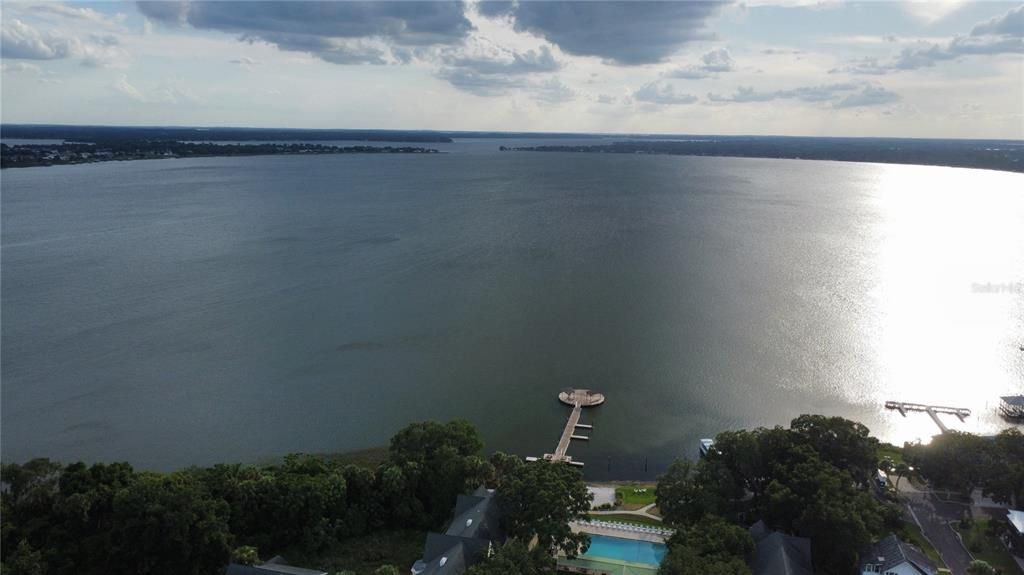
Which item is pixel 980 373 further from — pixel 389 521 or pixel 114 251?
pixel 114 251

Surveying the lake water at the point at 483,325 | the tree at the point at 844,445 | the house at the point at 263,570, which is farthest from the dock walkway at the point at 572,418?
the house at the point at 263,570

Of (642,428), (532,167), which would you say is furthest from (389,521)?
(532,167)

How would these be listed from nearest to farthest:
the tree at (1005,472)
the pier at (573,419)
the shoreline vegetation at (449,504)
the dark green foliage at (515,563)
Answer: the dark green foliage at (515,563), the shoreline vegetation at (449,504), the tree at (1005,472), the pier at (573,419)

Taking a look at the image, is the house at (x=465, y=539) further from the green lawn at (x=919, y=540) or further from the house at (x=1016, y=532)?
the house at (x=1016, y=532)

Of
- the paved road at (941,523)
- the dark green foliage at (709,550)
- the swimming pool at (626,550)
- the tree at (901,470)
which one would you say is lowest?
the paved road at (941,523)

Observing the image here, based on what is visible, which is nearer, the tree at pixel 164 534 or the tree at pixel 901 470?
the tree at pixel 164 534

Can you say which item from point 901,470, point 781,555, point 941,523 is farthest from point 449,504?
point 941,523

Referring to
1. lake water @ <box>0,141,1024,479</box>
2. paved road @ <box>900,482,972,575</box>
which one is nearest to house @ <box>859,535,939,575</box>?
paved road @ <box>900,482,972,575</box>
